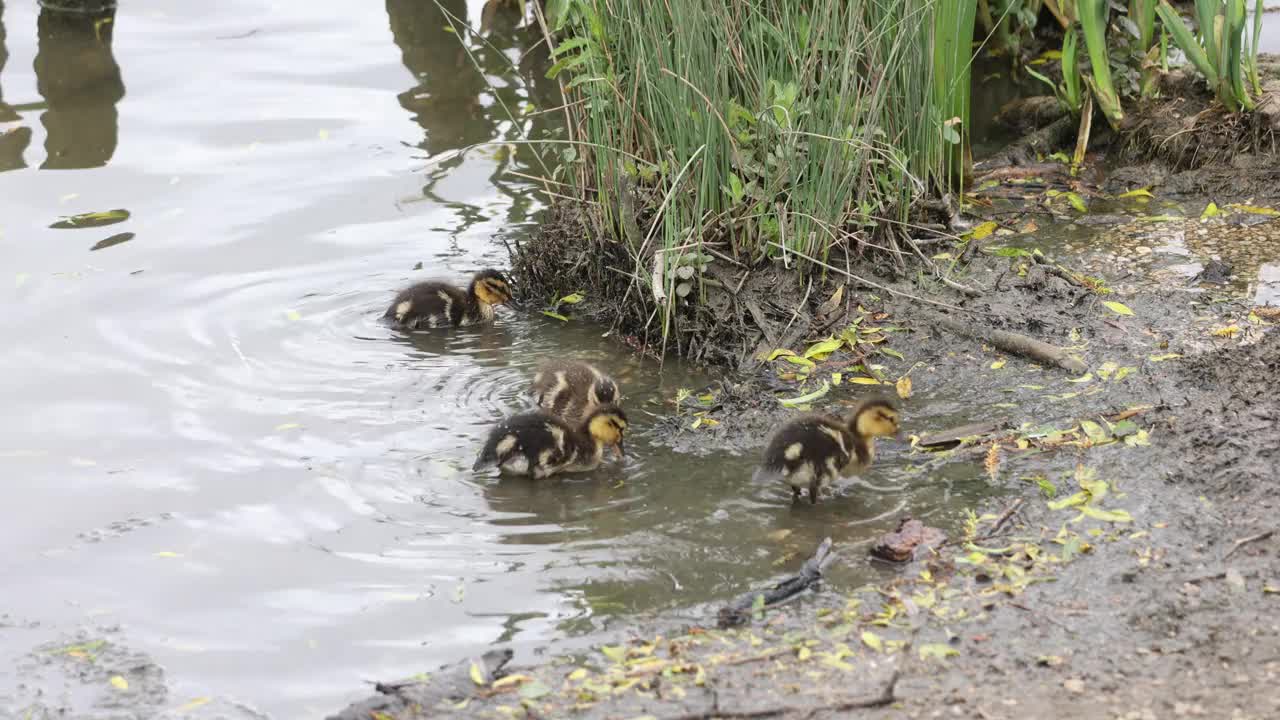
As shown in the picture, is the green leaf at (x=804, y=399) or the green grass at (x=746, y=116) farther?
the green grass at (x=746, y=116)

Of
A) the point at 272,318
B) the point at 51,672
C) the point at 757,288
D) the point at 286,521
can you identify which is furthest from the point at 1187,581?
the point at 272,318

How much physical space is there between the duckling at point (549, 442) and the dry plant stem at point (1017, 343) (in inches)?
73.6

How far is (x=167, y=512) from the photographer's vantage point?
17.1 feet

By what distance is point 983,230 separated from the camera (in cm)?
733

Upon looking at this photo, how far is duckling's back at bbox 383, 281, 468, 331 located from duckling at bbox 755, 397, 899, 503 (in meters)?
2.43

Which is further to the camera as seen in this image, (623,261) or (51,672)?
(623,261)

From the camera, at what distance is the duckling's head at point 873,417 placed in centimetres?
510

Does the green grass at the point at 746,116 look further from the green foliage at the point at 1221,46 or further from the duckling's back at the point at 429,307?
the green foliage at the point at 1221,46

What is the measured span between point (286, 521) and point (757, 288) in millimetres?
2618

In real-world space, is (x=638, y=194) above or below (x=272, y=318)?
above

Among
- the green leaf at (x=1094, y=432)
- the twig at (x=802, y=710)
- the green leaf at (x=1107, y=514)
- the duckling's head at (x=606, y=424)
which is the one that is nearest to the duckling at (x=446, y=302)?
the duckling's head at (x=606, y=424)

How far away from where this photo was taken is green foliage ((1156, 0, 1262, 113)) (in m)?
7.29

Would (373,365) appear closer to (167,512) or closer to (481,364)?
(481,364)

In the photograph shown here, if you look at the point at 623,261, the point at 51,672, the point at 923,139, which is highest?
the point at 923,139
